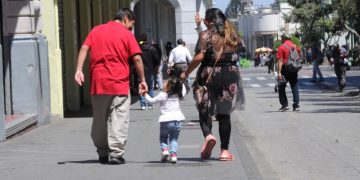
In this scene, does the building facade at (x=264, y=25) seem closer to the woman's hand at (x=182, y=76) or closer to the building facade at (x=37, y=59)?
the building facade at (x=37, y=59)

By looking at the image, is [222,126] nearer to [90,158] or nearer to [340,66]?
[90,158]

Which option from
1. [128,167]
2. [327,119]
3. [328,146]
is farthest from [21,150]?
[327,119]

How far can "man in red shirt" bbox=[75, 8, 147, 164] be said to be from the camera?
34.8 ft

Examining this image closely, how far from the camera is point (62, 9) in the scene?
2106 centimetres

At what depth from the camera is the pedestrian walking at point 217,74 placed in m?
11.0

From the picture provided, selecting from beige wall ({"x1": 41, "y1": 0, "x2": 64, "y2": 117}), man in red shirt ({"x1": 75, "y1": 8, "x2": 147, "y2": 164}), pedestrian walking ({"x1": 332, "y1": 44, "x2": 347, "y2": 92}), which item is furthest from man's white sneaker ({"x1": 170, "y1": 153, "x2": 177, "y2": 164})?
pedestrian walking ({"x1": 332, "y1": 44, "x2": 347, "y2": 92})

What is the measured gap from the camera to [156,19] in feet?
160

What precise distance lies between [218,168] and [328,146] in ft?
10.4

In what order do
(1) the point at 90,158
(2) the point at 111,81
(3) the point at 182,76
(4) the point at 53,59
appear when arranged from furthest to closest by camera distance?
(4) the point at 53,59 < (1) the point at 90,158 < (3) the point at 182,76 < (2) the point at 111,81

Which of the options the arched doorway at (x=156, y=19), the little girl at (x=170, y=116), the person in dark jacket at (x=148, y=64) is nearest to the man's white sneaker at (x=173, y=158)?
the little girl at (x=170, y=116)

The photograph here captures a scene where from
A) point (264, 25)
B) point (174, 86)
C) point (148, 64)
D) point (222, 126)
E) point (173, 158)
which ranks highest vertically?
point (264, 25)

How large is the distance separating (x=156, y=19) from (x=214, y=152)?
36.8m


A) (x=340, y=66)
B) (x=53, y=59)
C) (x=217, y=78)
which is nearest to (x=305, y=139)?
(x=217, y=78)

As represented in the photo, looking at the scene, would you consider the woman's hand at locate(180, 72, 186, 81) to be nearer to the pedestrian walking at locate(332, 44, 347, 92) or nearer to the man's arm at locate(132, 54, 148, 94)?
the man's arm at locate(132, 54, 148, 94)
